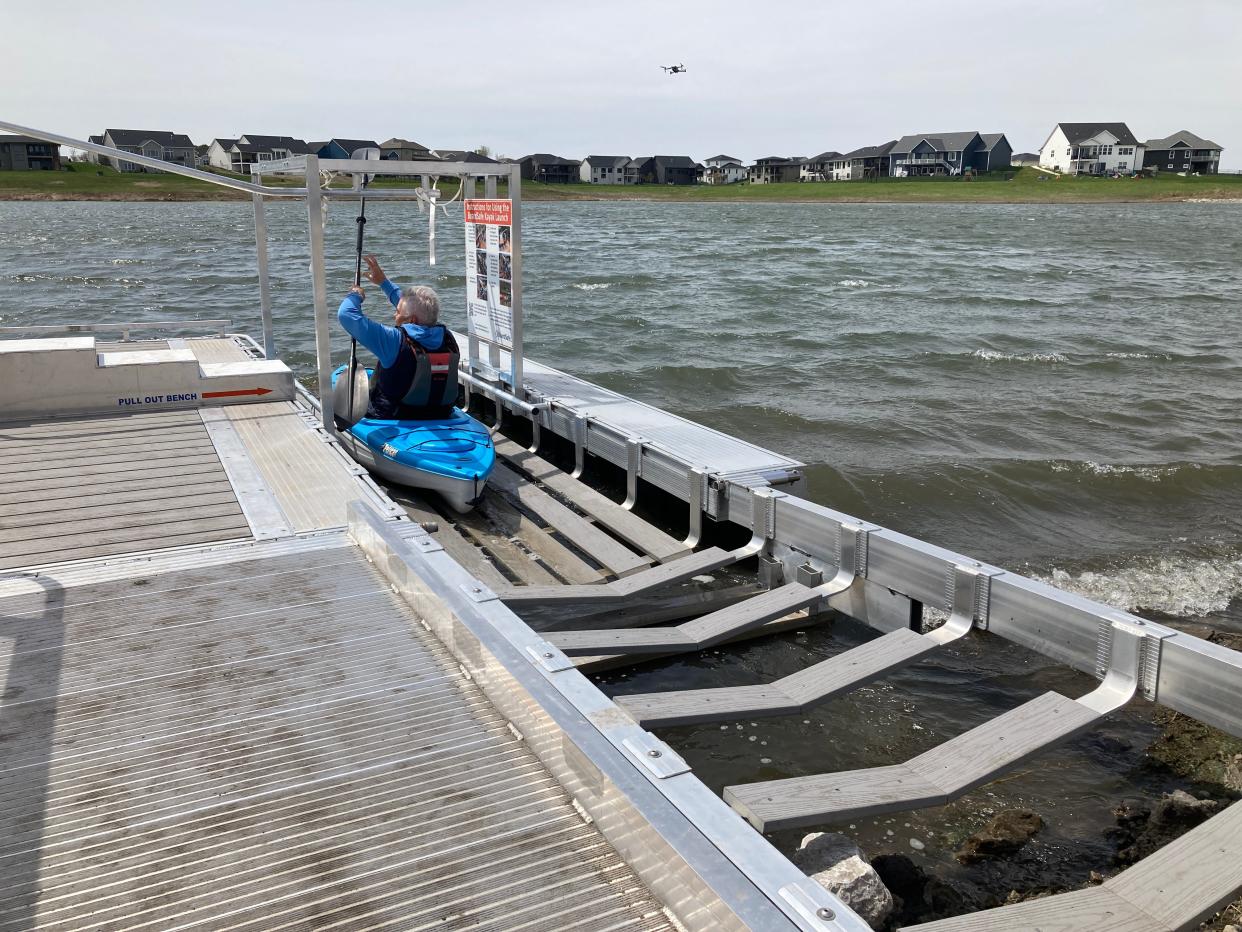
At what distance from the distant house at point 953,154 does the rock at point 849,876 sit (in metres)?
137

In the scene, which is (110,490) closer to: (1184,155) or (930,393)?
(930,393)

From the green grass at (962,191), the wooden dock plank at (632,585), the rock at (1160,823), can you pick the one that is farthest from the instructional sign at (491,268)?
the green grass at (962,191)

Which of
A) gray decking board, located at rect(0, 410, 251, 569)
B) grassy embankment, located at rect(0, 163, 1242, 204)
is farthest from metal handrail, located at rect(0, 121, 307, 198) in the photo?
grassy embankment, located at rect(0, 163, 1242, 204)

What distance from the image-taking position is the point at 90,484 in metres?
6.55

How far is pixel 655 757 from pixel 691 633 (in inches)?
102

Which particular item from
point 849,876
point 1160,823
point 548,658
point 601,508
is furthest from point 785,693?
point 601,508

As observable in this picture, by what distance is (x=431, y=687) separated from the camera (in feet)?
12.7

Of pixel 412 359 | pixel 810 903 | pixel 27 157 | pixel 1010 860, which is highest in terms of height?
pixel 27 157

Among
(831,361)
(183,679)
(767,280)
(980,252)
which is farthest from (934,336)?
(980,252)

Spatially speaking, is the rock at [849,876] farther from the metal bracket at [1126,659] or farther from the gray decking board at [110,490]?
the gray decking board at [110,490]

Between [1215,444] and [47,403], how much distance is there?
1374cm

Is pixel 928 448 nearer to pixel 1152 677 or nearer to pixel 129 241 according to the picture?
pixel 1152 677

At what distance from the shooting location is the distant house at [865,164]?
136500 millimetres

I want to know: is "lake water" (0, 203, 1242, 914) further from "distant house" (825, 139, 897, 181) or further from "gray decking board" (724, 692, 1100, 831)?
"distant house" (825, 139, 897, 181)
